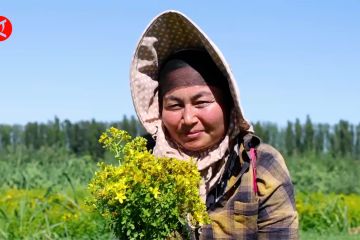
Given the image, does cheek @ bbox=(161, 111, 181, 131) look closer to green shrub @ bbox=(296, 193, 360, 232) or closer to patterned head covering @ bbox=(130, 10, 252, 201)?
patterned head covering @ bbox=(130, 10, 252, 201)

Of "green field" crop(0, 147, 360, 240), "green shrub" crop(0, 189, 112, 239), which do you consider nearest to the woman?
"green field" crop(0, 147, 360, 240)

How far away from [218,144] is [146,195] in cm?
90

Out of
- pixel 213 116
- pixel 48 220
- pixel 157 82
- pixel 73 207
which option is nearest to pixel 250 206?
pixel 213 116

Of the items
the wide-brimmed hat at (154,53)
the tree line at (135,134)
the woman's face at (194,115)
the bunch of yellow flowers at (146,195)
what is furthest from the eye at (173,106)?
the tree line at (135,134)

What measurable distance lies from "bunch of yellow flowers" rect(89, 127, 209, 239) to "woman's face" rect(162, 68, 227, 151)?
61 cm

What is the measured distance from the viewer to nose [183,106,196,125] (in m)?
2.65

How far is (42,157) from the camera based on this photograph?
40.8 ft

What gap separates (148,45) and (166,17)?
154 millimetres

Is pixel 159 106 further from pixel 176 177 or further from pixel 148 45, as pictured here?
pixel 176 177

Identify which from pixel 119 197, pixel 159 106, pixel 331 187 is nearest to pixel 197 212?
pixel 119 197

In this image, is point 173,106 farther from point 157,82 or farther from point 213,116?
point 157,82

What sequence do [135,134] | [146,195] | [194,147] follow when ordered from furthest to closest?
[135,134] < [194,147] < [146,195]

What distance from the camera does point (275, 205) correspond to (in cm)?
275

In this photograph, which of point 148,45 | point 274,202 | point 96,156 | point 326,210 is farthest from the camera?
point 96,156
